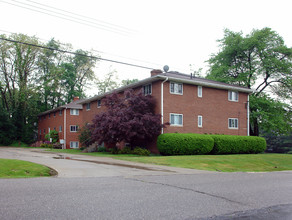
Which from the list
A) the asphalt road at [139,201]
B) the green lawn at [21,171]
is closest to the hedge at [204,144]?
the green lawn at [21,171]

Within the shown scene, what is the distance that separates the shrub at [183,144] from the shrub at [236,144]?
1.42 m

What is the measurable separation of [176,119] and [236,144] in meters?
6.73

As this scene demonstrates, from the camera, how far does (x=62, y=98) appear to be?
62.6 meters

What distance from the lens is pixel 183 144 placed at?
26109 millimetres

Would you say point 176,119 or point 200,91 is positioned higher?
point 200,91

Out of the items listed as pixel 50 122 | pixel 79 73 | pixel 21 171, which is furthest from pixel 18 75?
pixel 21 171

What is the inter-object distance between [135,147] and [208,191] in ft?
66.2

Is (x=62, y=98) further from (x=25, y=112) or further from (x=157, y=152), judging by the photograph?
(x=157, y=152)

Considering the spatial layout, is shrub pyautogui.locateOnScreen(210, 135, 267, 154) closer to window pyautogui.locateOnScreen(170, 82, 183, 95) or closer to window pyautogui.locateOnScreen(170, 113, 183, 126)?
window pyautogui.locateOnScreen(170, 113, 183, 126)

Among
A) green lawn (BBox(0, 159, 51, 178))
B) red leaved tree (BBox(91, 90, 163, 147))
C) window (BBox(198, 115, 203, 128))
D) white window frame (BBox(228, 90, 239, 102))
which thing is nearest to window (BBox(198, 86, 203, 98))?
window (BBox(198, 115, 203, 128))

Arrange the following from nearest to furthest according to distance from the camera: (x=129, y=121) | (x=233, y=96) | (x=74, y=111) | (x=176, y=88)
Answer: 1. (x=129, y=121)
2. (x=176, y=88)
3. (x=233, y=96)
4. (x=74, y=111)

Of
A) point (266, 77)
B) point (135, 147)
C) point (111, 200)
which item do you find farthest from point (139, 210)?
point (266, 77)

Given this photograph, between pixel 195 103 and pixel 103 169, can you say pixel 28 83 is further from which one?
pixel 103 169

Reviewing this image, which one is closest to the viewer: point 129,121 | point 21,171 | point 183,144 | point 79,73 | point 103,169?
point 21,171
